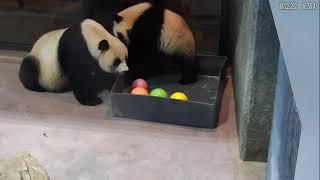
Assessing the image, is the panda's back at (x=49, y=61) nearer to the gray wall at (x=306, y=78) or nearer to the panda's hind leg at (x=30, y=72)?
the panda's hind leg at (x=30, y=72)

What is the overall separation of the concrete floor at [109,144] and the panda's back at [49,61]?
0.07 metres

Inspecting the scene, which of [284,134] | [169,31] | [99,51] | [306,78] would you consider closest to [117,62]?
[99,51]

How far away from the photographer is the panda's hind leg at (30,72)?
7.77ft

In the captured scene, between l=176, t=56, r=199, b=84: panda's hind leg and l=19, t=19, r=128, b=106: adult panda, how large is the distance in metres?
0.29

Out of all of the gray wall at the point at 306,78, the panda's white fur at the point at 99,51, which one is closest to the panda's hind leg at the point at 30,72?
the panda's white fur at the point at 99,51

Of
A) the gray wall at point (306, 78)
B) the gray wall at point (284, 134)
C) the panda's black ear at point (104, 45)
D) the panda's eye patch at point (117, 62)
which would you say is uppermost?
the gray wall at point (306, 78)

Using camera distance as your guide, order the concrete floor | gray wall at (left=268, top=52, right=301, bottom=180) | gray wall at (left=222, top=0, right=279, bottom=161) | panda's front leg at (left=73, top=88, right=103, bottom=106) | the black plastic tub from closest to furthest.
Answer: gray wall at (left=268, top=52, right=301, bottom=180) → gray wall at (left=222, top=0, right=279, bottom=161) → the concrete floor → the black plastic tub → panda's front leg at (left=73, top=88, right=103, bottom=106)

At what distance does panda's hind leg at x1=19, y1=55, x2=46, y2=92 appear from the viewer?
237cm

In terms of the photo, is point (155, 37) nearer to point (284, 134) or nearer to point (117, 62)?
point (117, 62)

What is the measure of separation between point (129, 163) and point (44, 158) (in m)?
0.33

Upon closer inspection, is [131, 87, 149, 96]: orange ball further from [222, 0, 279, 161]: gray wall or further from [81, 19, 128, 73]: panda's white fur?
[222, 0, 279, 161]: gray wall

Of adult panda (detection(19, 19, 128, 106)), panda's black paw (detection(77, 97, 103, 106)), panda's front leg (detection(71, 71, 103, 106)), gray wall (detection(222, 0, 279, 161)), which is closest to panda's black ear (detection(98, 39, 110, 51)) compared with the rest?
adult panda (detection(19, 19, 128, 106))

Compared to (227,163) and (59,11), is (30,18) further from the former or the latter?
(227,163)

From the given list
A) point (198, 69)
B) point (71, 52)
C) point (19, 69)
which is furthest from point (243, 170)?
point (19, 69)
